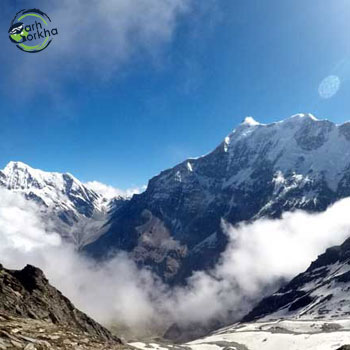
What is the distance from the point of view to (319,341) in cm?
16950

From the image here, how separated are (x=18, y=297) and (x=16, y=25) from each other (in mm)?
50796

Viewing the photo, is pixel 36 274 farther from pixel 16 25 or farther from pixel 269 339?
pixel 269 339

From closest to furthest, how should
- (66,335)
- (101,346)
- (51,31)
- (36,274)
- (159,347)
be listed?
(66,335)
(101,346)
(51,31)
(36,274)
(159,347)

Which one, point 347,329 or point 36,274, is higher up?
point 36,274

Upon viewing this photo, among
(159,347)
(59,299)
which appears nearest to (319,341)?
(159,347)

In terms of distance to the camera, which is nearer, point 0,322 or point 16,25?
point 0,322

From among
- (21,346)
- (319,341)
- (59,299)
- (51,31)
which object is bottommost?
(21,346)

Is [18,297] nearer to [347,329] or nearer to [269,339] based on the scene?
[269,339]

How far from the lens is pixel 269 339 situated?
191875 millimetres

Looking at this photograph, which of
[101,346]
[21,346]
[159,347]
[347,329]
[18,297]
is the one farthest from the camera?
[347,329]

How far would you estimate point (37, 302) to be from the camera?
251ft

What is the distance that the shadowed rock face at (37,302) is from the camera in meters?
64.6

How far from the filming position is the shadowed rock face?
6456 cm

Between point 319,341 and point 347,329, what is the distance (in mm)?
25405
